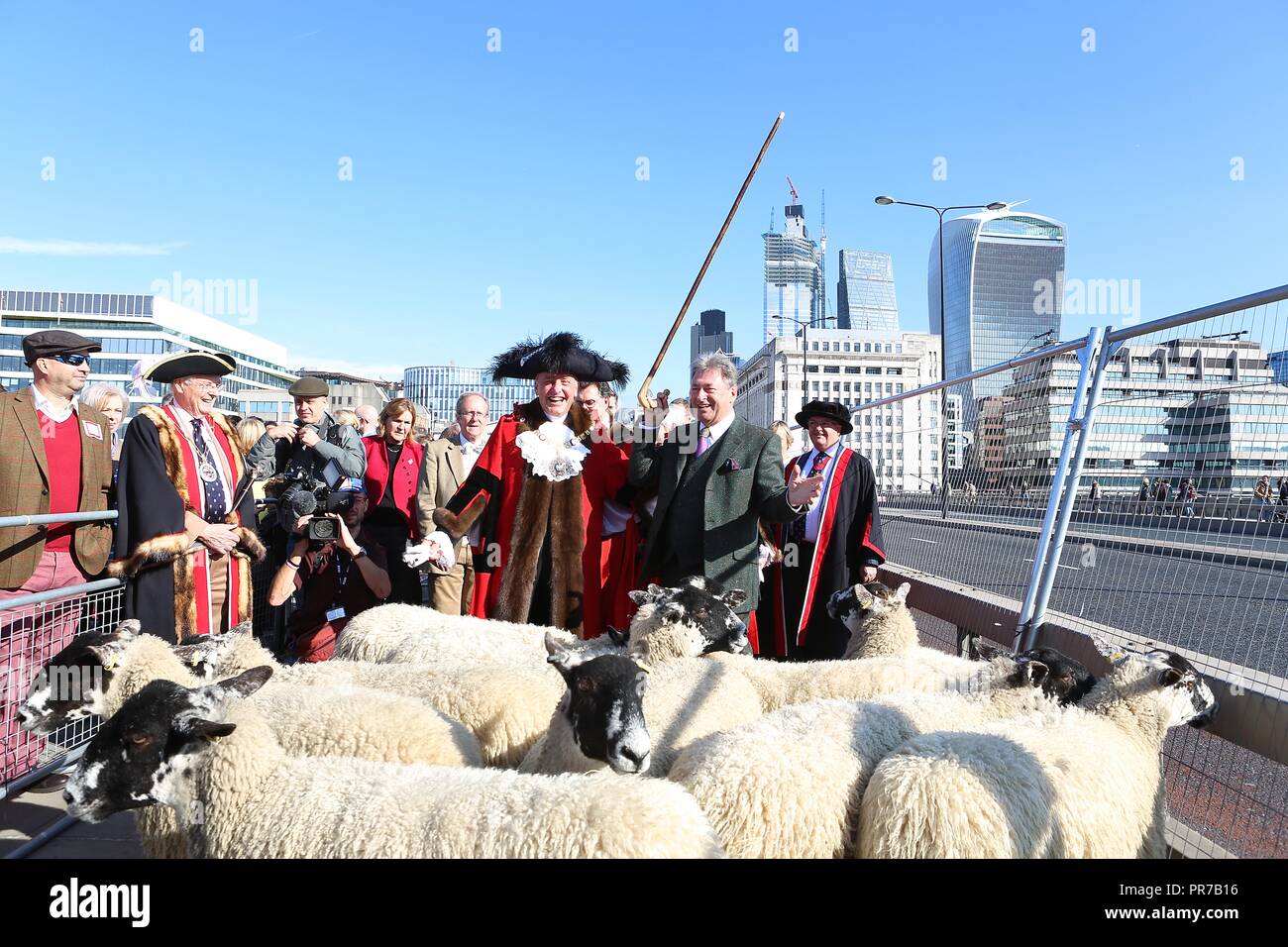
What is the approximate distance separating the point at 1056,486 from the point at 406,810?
11.5 feet

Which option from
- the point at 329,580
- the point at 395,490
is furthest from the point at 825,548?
the point at 395,490

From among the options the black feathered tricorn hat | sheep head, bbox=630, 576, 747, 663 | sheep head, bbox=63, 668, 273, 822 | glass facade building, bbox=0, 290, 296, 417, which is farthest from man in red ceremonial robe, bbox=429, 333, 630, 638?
glass facade building, bbox=0, 290, 296, 417

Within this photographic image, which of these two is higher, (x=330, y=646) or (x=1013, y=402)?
(x=1013, y=402)

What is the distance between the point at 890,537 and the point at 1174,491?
4.32 meters

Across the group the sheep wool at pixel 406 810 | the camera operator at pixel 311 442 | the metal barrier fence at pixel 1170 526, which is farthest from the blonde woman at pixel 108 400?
the metal barrier fence at pixel 1170 526

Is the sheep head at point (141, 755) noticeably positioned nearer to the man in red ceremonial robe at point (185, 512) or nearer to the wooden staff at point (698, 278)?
the man in red ceremonial robe at point (185, 512)

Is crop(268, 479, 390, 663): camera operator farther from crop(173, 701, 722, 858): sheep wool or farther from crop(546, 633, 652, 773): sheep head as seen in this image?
crop(546, 633, 652, 773): sheep head

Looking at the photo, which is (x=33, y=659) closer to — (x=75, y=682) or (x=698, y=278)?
(x=75, y=682)

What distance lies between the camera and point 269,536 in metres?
6.23
